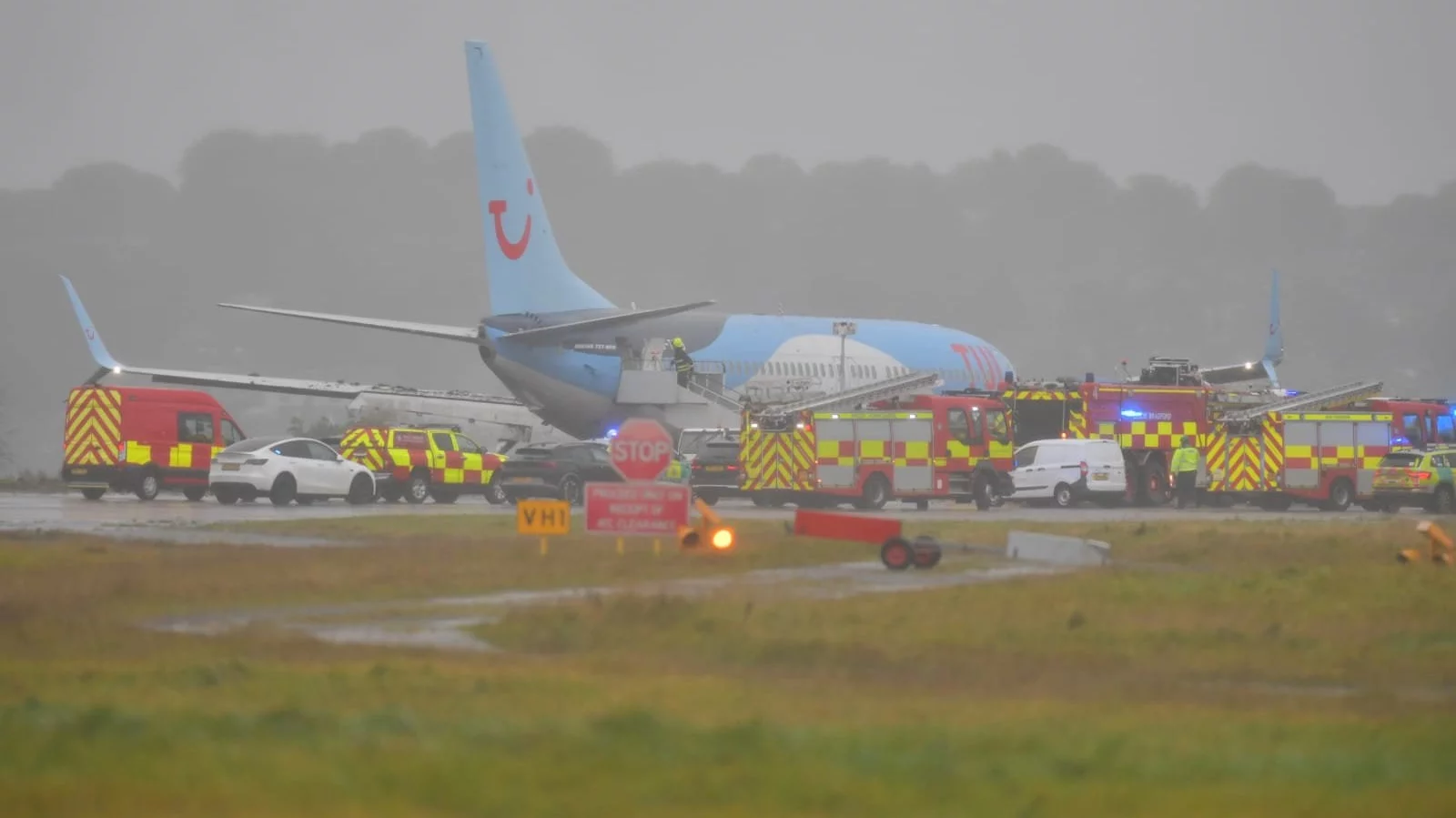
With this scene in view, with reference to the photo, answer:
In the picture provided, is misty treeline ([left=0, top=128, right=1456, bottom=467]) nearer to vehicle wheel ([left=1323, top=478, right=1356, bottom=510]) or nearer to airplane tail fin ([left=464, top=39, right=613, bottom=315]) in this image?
airplane tail fin ([left=464, top=39, right=613, bottom=315])

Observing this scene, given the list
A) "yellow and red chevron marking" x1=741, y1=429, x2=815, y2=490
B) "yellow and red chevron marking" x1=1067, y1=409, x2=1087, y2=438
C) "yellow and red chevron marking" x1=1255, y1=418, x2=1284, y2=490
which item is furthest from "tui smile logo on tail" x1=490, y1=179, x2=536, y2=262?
"yellow and red chevron marking" x1=1255, y1=418, x2=1284, y2=490

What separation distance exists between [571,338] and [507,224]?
3.94 metres

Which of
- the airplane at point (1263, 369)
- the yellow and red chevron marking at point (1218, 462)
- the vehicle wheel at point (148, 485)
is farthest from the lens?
the airplane at point (1263, 369)

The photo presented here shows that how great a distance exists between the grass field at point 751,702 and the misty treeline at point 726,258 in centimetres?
13688

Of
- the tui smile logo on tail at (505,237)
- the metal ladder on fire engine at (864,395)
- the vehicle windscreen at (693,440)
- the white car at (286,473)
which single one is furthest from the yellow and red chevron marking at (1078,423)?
the white car at (286,473)

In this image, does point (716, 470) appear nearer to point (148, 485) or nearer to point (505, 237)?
point (148, 485)

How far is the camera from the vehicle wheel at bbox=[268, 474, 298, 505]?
126 feet

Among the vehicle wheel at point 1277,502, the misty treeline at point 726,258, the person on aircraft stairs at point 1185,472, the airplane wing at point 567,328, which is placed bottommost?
the vehicle wheel at point 1277,502

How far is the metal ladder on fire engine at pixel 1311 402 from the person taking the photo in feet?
143

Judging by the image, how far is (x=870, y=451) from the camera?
131 ft

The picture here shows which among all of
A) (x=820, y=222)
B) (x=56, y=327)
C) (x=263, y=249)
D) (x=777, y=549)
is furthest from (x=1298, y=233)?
(x=777, y=549)

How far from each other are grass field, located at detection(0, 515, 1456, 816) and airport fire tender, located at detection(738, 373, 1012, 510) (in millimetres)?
20437

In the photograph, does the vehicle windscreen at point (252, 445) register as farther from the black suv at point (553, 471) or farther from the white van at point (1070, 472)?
the white van at point (1070, 472)

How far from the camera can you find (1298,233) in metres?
178
